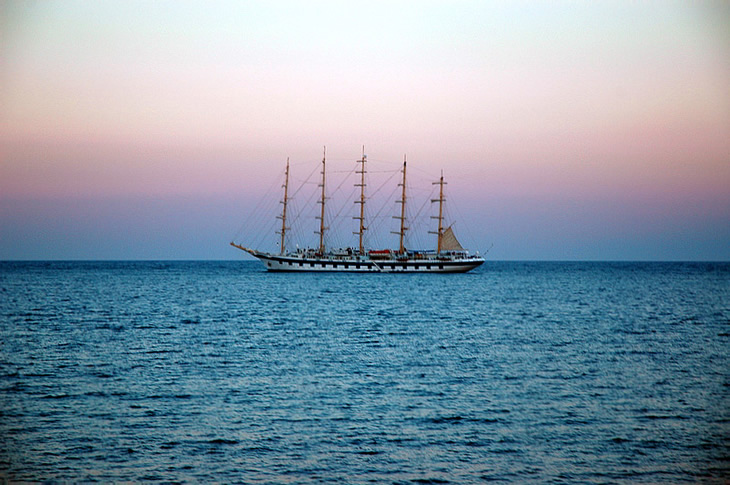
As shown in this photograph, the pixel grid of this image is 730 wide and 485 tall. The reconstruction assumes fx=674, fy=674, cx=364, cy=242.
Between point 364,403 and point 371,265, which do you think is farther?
point 371,265

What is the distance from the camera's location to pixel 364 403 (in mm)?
22938

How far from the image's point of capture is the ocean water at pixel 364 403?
1706 cm

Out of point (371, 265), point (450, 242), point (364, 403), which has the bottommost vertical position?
point (364, 403)

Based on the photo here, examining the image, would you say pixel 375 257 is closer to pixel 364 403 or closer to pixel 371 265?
pixel 371 265

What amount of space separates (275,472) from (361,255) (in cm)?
12328

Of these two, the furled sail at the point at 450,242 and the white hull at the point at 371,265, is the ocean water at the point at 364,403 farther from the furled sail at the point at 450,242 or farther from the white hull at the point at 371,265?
the furled sail at the point at 450,242

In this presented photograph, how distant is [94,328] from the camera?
4538 centimetres

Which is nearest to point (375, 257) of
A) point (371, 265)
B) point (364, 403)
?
point (371, 265)

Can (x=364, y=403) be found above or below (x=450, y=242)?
below

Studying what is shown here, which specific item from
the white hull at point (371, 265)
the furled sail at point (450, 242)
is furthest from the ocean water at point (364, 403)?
the furled sail at point (450, 242)

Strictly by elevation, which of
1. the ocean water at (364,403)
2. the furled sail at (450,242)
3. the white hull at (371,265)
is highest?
the furled sail at (450,242)

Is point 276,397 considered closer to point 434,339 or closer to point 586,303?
point 434,339

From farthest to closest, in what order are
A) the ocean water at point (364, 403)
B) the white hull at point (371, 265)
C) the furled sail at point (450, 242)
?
the furled sail at point (450, 242), the white hull at point (371, 265), the ocean water at point (364, 403)

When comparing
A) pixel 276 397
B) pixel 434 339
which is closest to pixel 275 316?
pixel 434 339
